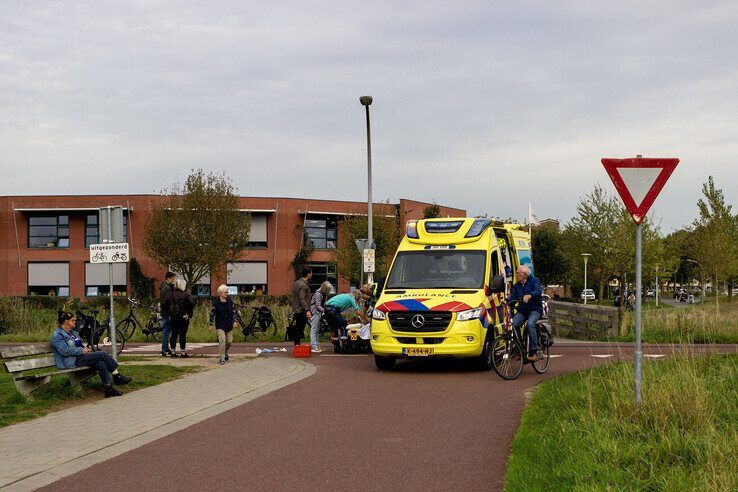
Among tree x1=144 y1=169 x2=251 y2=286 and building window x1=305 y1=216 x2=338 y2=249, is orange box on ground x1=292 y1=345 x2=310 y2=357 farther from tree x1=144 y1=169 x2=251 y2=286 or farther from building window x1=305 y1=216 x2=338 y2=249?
building window x1=305 y1=216 x2=338 y2=249

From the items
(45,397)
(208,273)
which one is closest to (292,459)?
(45,397)

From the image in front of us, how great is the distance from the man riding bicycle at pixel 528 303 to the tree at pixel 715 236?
36.2 metres

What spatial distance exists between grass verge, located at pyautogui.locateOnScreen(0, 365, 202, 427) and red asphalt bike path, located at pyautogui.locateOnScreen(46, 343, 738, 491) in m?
1.63

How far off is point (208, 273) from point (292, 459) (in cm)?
4348

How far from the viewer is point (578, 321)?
78.7 ft

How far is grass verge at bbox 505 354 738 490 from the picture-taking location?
18.8 ft

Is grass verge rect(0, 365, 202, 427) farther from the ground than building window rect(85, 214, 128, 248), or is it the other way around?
building window rect(85, 214, 128, 248)

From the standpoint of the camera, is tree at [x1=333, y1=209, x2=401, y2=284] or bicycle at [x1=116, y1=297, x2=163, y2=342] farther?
tree at [x1=333, y1=209, x2=401, y2=284]

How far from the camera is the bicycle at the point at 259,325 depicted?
23234mm

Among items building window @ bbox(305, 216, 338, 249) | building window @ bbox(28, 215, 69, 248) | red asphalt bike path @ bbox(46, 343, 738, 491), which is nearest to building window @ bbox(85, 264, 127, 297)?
building window @ bbox(28, 215, 69, 248)

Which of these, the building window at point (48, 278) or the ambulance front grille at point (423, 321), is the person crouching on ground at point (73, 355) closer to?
the ambulance front grille at point (423, 321)

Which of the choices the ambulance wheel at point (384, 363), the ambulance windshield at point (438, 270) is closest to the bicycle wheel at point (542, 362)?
the ambulance windshield at point (438, 270)

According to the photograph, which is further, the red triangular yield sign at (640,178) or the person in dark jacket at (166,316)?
the person in dark jacket at (166,316)

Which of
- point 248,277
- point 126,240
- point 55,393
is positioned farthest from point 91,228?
point 55,393
